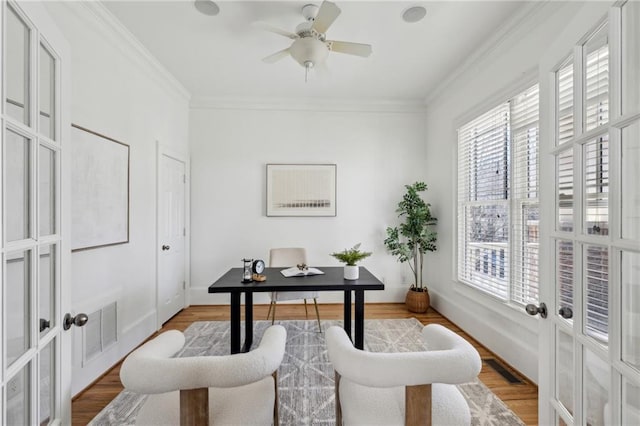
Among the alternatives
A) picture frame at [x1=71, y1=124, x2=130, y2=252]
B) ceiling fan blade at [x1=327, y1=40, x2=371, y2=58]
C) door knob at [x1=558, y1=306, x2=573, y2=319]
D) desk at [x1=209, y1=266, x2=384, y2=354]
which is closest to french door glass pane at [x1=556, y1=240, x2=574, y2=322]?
→ door knob at [x1=558, y1=306, x2=573, y2=319]

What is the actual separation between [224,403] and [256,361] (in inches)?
13.4

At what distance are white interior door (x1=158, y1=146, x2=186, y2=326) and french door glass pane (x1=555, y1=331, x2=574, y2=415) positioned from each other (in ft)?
10.7

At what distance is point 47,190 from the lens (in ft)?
3.19

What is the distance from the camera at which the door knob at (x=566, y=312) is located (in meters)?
1.02

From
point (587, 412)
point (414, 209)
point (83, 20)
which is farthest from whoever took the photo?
point (414, 209)

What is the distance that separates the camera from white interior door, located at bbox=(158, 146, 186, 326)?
3.07 meters

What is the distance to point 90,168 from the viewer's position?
2088mm

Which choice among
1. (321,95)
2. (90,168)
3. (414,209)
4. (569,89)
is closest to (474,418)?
(569,89)

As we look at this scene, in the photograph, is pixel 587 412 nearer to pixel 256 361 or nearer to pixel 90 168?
pixel 256 361

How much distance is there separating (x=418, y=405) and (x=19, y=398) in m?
1.19

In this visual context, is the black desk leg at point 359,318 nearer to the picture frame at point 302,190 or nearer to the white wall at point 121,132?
the picture frame at point 302,190

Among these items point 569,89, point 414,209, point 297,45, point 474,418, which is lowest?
point 474,418

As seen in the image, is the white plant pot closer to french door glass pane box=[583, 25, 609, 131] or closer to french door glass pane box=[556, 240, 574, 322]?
french door glass pane box=[556, 240, 574, 322]

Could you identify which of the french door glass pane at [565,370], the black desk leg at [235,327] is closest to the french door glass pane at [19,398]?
the black desk leg at [235,327]
